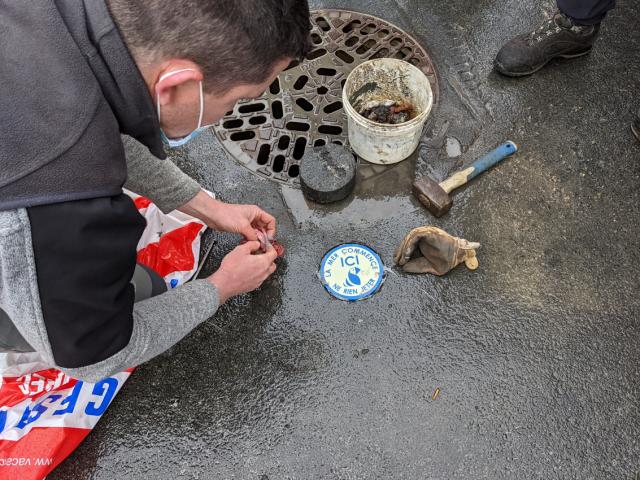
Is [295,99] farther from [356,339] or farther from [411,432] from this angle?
[411,432]

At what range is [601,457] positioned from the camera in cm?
207

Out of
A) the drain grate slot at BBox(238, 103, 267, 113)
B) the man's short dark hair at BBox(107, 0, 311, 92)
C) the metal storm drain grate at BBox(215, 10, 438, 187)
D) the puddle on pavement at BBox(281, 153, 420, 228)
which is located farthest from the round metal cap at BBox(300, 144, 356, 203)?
the man's short dark hair at BBox(107, 0, 311, 92)

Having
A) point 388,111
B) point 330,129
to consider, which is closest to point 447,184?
point 388,111

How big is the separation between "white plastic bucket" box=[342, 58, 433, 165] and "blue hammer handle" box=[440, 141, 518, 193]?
30 cm

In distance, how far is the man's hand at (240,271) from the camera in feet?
6.64

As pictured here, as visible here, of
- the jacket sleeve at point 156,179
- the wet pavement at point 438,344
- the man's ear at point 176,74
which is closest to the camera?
the man's ear at point 176,74

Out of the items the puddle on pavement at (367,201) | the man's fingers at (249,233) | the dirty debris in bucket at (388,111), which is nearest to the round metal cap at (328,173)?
the puddle on pavement at (367,201)

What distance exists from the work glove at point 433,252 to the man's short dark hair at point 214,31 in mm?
1284

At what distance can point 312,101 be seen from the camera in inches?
117

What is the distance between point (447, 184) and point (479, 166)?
0.80 ft

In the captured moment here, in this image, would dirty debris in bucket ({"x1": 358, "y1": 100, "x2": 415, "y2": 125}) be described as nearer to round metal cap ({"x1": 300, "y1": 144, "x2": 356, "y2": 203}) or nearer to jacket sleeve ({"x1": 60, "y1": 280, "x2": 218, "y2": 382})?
round metal cap ({"x1": 300, "y1": 144, "x2": 356, "y2": 203})

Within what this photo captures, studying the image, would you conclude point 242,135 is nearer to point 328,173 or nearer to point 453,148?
point 328,173

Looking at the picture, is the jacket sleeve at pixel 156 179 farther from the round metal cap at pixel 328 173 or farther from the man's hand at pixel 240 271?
the round metal cap at pixel 328 173

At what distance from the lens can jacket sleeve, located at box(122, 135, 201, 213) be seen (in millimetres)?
1935
